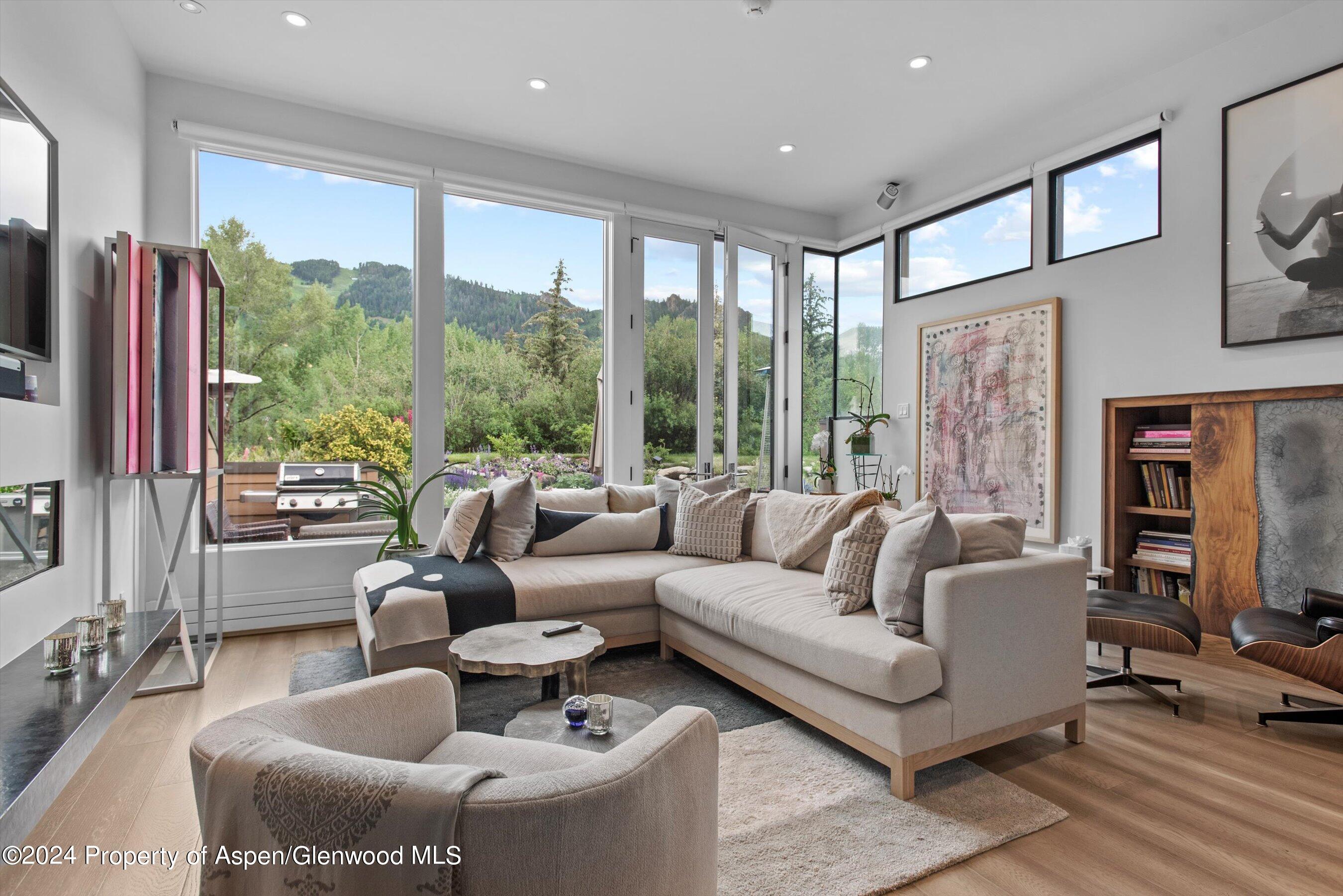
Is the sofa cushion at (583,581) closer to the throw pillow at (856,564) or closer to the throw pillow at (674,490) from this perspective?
the throw pillow at (674,490)

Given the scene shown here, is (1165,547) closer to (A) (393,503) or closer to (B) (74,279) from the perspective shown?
(A) (393,503)

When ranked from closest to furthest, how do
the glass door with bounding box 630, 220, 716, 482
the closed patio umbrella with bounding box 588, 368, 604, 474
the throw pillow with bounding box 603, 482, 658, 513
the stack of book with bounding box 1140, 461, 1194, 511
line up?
the stack of book with bounding box 1140, 461, 1194, 511 < the throw pillow with bounding box 603, 482, 658, 513 < the closed patio umbrella with bounding box 588, 368, 604, 474 < the glass door with bounding box 630, 220, 716, 482

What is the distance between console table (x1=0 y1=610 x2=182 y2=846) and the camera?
3.96ft

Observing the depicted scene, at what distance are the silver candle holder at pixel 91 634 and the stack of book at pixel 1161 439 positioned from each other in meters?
4.66

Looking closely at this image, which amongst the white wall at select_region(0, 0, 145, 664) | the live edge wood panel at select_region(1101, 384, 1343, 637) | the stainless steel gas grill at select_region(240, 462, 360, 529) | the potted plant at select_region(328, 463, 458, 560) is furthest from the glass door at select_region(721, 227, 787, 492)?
the white wall at select_region(0, 0, 145, 664)

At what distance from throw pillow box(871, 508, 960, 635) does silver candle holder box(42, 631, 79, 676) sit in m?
2.36

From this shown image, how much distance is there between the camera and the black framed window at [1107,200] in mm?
3689

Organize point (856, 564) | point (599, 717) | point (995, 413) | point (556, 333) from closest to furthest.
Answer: point (599, 717)
point (856, 564)
point (995, 413)
point (556, 333)

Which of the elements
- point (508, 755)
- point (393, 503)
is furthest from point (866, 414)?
point (508, 755)

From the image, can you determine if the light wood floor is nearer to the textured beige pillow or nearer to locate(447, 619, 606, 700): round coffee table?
locate(447, 619, 606, 700): round coffee table

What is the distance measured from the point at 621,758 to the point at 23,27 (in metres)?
2.79

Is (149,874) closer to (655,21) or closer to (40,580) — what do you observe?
(40,580)

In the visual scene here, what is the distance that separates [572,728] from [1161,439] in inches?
139

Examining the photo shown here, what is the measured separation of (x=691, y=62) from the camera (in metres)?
3.48
